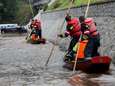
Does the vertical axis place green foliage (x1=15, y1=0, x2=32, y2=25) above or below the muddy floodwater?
below

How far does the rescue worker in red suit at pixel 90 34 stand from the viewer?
60.6ft

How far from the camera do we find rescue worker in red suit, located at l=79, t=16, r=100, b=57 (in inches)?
728

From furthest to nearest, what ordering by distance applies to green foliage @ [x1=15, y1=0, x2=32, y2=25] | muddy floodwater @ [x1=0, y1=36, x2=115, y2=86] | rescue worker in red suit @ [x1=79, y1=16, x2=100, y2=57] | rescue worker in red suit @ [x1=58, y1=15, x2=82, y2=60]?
green foliage @ [x1=15, y1=0, x2=32, y2=25] → rescue worker in red suit @ [x1=58, y1=15, x2=82, y2=60] → rescue worker in red suit @ [x1=79, y1=16, x2=100, y2=57] → muddy floodwater @ [x1=0, y1=36, x2=115, y2=86]

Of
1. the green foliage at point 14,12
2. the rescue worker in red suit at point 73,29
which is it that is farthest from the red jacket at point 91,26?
the green foliage at point 14,12

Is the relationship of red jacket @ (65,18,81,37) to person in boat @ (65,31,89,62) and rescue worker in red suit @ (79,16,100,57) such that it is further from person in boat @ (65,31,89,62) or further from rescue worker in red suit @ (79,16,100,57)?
rescue worker in red suit @ (79,16,100,57)

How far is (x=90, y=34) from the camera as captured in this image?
18.8 m

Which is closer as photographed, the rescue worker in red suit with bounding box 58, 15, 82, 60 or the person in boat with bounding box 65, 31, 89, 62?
the person in boat with bounding box 65, 31, 89, 62

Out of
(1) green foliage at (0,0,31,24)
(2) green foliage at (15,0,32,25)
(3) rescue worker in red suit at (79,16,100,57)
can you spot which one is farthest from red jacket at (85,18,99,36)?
(2) green foliage at (15,0,32,25)

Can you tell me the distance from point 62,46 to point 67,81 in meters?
15.5

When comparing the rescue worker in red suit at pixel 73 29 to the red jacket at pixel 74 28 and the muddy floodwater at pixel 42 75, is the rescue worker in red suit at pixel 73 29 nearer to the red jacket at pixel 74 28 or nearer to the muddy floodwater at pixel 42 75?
the red jacket at pixel 74 28

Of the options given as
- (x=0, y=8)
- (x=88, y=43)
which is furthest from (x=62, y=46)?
(x=0, y=8)

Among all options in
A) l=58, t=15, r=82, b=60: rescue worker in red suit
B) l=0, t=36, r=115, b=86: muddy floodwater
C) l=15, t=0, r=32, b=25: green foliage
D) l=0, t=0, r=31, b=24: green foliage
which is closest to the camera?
l=0, t=36, r=115, b=86: muddy floodwater

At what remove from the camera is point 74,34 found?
2088cm

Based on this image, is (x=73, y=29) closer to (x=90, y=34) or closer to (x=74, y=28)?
(x=74, y=28)
